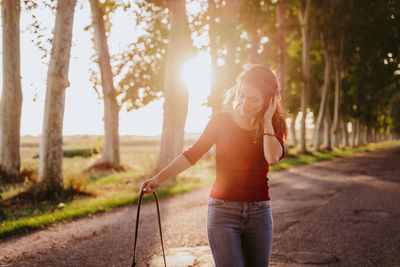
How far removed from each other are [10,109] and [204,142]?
1252cm

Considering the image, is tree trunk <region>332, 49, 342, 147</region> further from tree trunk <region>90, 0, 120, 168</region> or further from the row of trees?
tree trunk <region>90, 0, 120, 168</region>

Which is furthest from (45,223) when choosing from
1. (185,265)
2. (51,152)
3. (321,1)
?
(321,1)

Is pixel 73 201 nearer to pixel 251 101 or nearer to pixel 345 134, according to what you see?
pixel 251 101

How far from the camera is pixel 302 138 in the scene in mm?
29500

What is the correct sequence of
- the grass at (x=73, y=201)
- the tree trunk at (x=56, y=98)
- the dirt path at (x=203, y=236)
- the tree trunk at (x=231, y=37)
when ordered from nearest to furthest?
the dirt path at (x=203, y=236), the grass at (x=73, y=201), the tree trunk at (x=56, y=98), the tree trunk at (x=231, y=37)

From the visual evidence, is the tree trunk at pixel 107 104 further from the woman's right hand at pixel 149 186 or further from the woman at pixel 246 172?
the woman at pixel 246 172

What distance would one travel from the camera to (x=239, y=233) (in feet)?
8.99

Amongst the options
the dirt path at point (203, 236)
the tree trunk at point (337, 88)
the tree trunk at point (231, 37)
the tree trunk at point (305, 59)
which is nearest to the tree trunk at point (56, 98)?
the dirt path at point (203, 236)

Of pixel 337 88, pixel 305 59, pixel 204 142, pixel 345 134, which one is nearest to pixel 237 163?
pixel 204 142

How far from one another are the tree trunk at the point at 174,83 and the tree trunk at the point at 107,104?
14.1ft

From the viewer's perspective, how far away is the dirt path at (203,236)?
200 inches

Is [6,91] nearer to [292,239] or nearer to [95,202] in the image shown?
[95,202]

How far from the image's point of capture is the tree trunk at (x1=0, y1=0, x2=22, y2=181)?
Result: 13055 mm

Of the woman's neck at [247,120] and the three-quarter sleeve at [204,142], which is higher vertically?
the woman's neck at [247,120]
